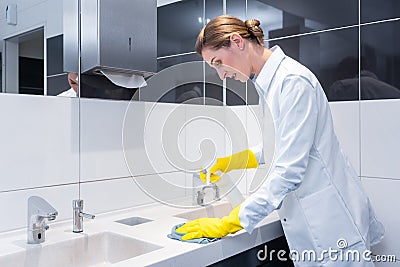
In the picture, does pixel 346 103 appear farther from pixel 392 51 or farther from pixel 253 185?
pixel 253 185

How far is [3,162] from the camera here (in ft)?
4.07

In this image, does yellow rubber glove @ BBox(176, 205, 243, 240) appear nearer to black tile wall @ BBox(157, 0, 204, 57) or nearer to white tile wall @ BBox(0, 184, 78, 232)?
white tile wall @ BBox(0, 184, 78, 232)

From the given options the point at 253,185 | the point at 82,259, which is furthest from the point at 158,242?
the point at 253,185

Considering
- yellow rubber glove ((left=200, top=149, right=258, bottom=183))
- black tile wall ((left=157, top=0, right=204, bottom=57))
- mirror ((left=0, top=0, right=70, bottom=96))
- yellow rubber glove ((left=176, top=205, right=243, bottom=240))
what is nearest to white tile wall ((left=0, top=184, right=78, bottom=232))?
mirror ((left=0, top=0, right=70, bottom=96))

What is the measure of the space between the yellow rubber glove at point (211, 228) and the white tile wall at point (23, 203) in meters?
0.45

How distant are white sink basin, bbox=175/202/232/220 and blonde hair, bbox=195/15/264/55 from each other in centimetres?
73

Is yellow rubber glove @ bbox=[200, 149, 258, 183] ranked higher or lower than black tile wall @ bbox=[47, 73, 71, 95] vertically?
lower

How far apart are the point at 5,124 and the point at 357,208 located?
119cm

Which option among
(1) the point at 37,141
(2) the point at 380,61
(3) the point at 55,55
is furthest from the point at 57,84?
(2) the point at 380,61

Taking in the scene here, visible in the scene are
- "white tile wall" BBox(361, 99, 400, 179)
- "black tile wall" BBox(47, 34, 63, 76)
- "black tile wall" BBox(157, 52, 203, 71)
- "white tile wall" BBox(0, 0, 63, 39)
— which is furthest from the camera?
"black tile wall" BBox(157, 52, 203, 71)

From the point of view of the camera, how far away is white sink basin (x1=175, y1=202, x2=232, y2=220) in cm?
171

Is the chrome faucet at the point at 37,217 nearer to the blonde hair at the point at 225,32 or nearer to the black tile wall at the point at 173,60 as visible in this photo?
the blonde hair at the point at 225,32

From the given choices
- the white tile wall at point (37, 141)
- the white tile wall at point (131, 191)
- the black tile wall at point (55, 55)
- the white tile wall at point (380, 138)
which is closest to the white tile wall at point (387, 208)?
the white tile wall at point (380, 138)

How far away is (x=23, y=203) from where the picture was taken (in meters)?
1.29
